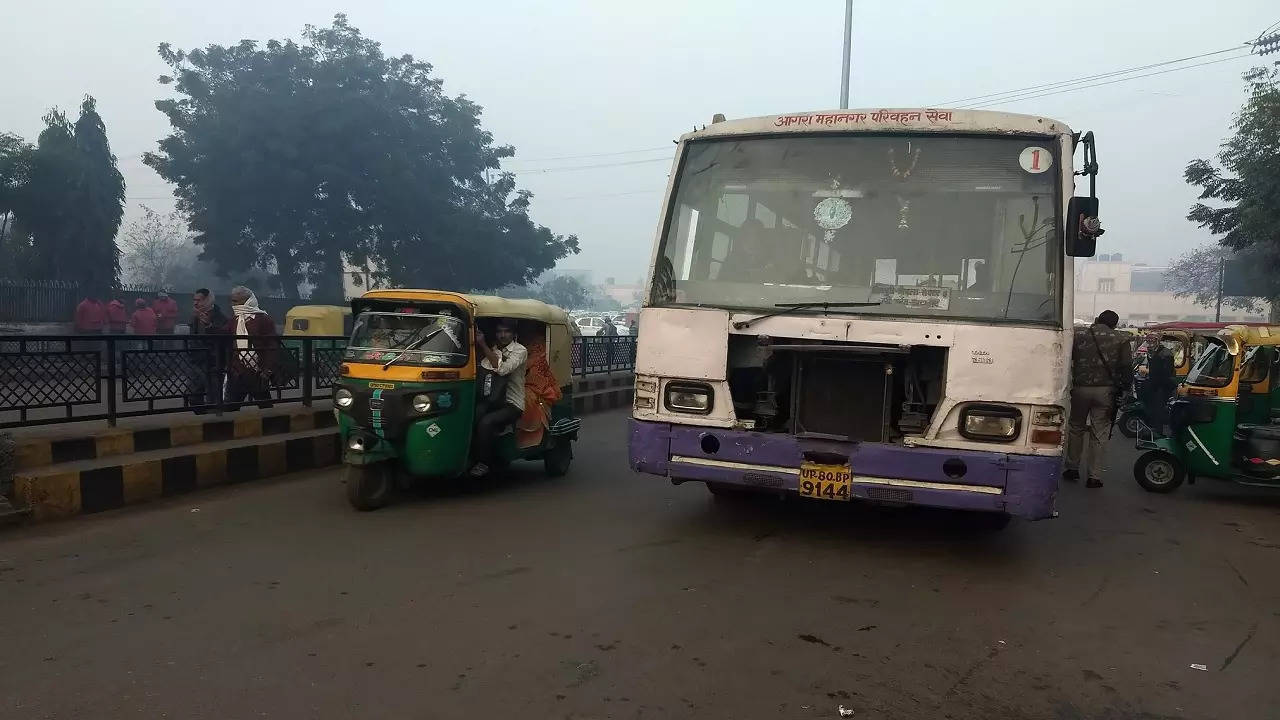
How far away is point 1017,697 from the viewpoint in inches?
141

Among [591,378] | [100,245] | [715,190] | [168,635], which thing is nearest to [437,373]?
[715,190]

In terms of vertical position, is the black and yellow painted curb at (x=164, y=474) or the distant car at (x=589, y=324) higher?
the distant car at (x=589, y=324)

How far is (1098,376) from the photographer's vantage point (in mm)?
8789

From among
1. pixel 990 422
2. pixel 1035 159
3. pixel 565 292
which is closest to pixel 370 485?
pixel 990 422

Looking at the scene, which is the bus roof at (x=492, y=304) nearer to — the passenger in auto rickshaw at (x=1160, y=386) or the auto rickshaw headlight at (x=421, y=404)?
the auto rickshaw headlight at (x=421, y=404)

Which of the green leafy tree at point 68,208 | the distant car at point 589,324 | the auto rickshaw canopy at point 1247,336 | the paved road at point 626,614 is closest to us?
the paved road at point 626,614

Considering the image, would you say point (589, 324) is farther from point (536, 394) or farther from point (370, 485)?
point (370, 485)

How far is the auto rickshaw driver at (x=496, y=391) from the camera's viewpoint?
294 inches

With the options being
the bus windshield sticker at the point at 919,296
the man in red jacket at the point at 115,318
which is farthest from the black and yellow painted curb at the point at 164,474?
the man in red jacket at the point at 115,318

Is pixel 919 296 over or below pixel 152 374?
over

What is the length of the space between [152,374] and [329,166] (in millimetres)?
22839

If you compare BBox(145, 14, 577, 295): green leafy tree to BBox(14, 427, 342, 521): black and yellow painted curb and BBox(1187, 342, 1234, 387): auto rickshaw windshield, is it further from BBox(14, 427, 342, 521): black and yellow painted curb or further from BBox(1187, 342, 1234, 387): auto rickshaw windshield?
BBox(1187, 342, 1234, 387): auto rickshaw windshield

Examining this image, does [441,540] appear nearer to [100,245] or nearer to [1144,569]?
[1144,569]

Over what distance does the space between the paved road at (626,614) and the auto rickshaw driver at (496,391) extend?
0.58 meters
